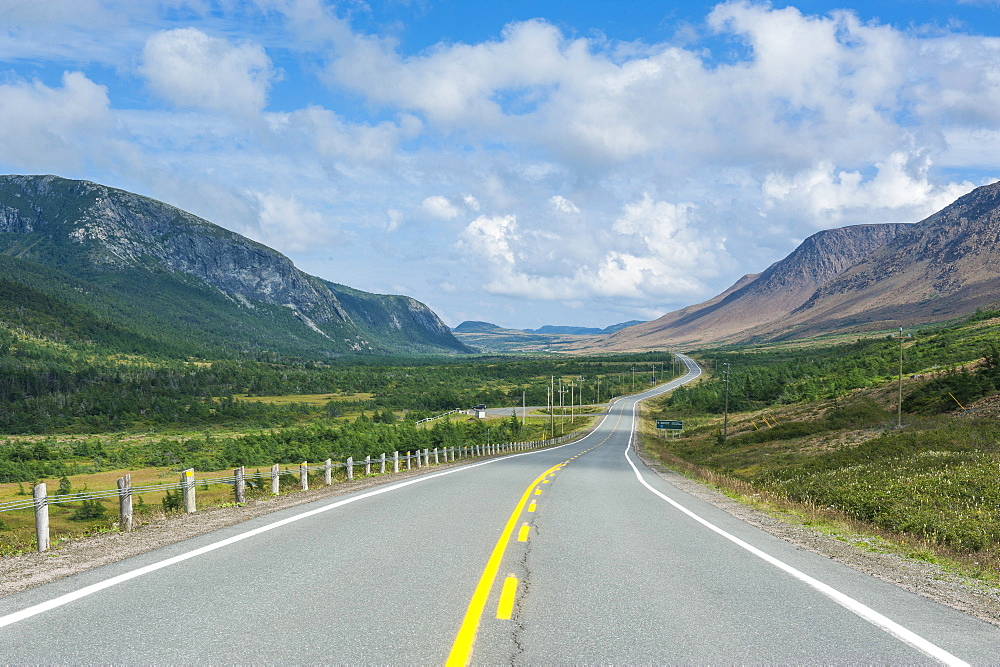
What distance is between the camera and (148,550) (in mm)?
9094

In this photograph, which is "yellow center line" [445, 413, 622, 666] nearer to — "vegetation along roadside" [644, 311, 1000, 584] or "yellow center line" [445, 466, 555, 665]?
"yellow center line" [445, 466, 555, 665]

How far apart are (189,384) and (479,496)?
519ft

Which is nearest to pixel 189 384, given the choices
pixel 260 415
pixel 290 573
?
pixel 260 415

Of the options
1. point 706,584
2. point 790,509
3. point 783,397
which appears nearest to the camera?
point 706,584

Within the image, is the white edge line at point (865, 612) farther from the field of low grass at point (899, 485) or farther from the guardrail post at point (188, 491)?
the guardrail post at point (188, 491)

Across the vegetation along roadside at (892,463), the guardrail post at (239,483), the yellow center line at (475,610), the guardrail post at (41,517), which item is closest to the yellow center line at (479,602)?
the yellow center line at (475,610)

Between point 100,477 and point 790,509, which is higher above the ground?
point 790,509

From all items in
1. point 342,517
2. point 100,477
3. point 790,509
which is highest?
point 342,517

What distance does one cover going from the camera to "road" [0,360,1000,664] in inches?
202

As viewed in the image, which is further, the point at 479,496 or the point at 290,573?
the point at 479,496

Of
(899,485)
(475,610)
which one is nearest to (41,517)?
(475,610)

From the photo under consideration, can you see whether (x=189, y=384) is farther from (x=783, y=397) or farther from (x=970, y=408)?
(x=970, y=408)

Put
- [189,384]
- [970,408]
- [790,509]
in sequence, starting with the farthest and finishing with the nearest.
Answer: [189,384]
[970,408]
[790,509]

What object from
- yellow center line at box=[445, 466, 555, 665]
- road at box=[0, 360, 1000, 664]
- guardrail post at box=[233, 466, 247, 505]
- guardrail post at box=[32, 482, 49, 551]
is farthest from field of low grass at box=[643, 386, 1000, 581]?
guardrail post at box=[32, 482, 49, 551]
